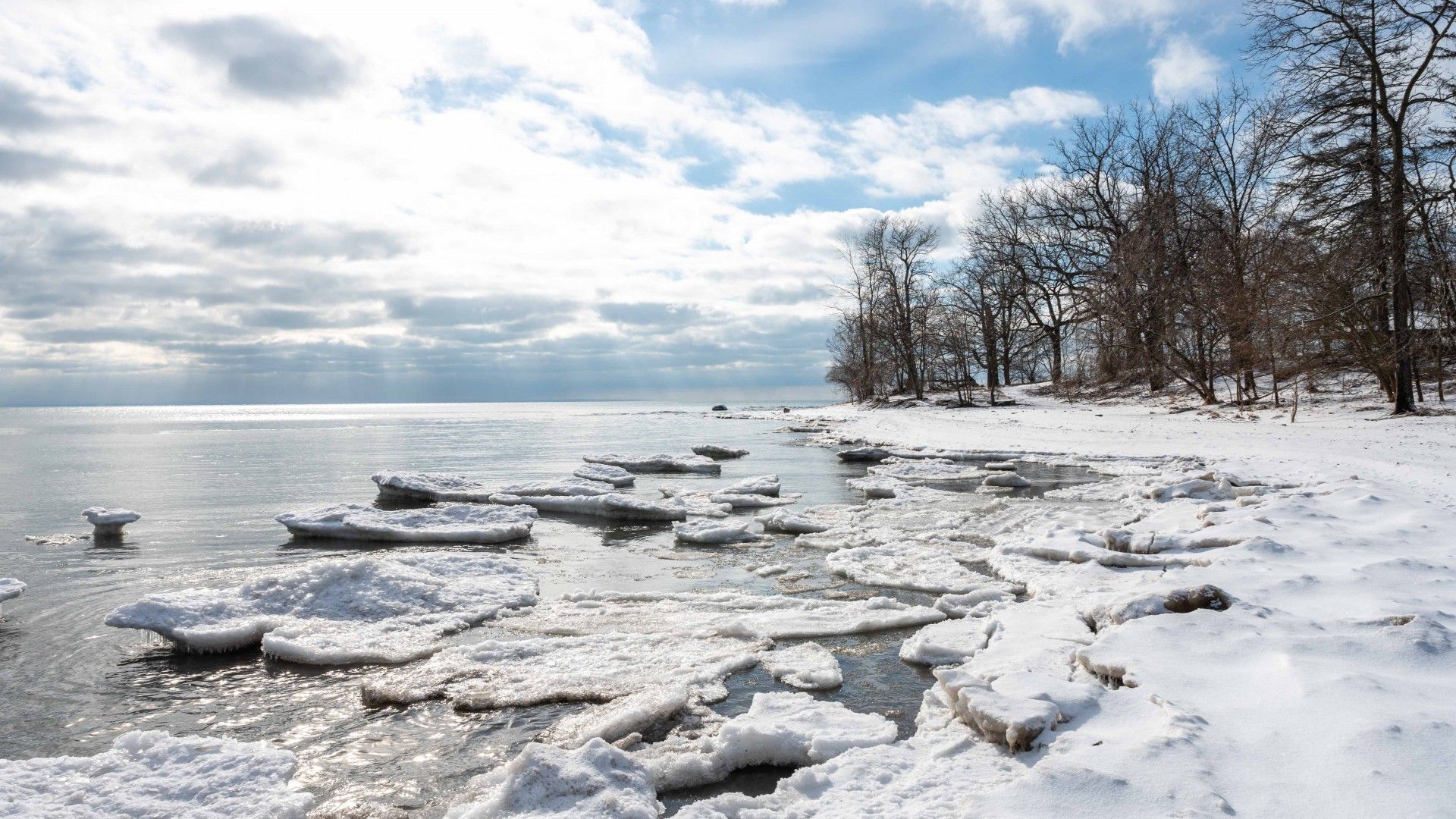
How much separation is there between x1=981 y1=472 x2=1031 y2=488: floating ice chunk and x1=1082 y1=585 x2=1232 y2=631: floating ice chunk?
28.1ft

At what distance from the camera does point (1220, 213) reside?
25453mm

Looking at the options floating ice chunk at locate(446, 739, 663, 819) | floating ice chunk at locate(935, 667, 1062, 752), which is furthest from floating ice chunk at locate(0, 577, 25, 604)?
floating ice chunk at locate(935, 667, 1062, 752)

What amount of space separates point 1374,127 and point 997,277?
2576cm

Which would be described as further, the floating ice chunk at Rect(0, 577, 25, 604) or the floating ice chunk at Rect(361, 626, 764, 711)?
the floating ice chunk at Rect(0, 577, 25, 604)

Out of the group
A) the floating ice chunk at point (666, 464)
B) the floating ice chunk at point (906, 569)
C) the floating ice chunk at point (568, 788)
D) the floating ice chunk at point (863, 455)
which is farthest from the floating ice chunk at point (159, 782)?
the floating ice chunk at point (863, 455)

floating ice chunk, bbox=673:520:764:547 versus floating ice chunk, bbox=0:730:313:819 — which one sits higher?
floating ice chunk, bbox=0:730:313:819

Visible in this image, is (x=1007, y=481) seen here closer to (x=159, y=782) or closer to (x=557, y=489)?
(x=557, y=489)

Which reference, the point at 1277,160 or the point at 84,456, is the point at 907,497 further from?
the point at 84,456

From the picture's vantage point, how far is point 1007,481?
13.6m

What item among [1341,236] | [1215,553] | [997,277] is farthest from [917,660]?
[997,277]

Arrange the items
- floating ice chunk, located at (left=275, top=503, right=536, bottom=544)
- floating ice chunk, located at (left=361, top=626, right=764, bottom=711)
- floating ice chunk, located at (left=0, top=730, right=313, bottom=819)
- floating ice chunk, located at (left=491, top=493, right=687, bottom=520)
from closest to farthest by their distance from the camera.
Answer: floating ice chunk, located at (left=0, top=730, right=313, bottom=819), floating ice chunk, located at (left=361, top=626, right=764, bottom=711), floating ice chunk, located at (left=275, top=503, right=536, bottom=544), floating ice chunk, located at (left=491, top=493, right=687, bottom=520)

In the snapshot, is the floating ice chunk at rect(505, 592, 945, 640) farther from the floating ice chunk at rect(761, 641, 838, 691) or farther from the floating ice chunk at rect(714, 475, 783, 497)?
the floating ice chunk at rect(714, 475, 783, 497)

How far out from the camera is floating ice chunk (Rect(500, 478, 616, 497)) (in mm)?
13375

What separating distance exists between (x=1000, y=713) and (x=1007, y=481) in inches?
420
